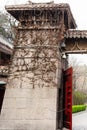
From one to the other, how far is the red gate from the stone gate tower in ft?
1.39

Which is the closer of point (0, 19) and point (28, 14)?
point (28, 14)

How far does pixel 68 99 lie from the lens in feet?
36.9

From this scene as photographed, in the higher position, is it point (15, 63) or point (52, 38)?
point (52, 38)

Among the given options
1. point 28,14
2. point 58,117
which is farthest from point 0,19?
point 58,117

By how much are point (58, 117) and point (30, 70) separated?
198 cm

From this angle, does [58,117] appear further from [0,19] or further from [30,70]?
[0,19]

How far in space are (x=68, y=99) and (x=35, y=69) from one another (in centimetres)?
171

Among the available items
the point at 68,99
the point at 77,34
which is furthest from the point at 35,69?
the point at 77,34

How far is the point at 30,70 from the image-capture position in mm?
10758

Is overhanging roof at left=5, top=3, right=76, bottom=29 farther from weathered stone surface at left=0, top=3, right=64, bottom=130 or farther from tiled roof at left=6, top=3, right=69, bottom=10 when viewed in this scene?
weathered stone surface at left=0, top=3, right=64, bottom=130

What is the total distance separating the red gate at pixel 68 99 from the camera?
35.8 feet

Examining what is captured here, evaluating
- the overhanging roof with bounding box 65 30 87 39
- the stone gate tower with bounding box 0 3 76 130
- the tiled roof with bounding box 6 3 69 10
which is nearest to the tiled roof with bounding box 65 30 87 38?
the overhanging roof with bounding box 65 30 87 39

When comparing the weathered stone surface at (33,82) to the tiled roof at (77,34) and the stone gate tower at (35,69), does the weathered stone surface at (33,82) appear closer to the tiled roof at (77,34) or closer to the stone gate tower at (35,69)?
the stone gate tower at (35,69)

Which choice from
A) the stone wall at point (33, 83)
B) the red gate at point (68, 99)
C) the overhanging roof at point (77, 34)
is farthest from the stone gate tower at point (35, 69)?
the red gate at point (68, 99)
